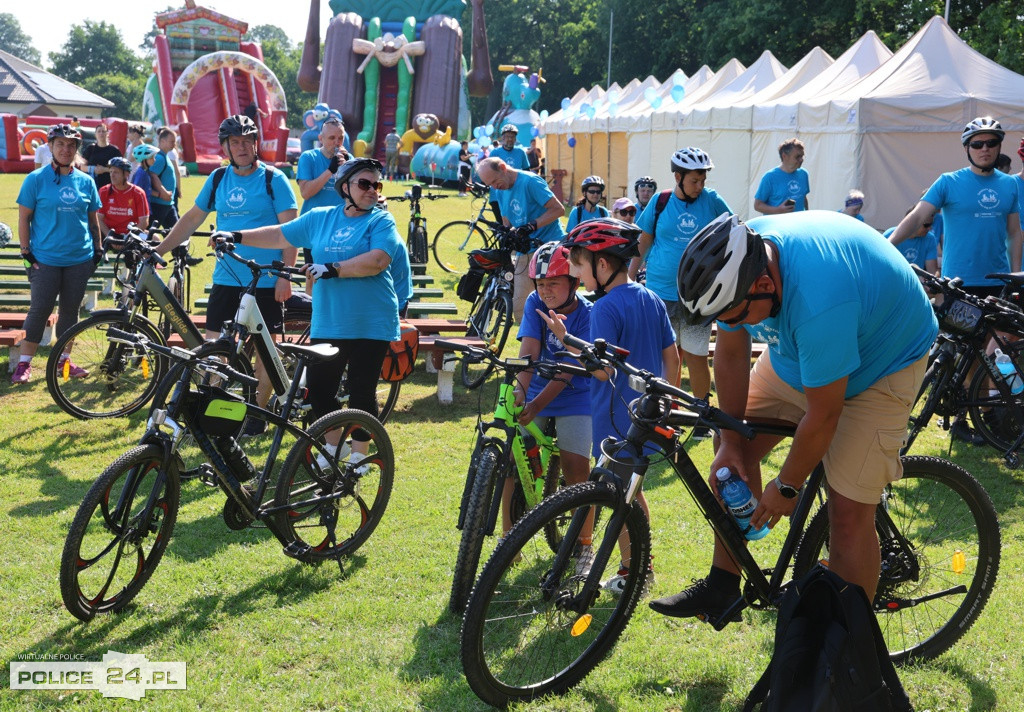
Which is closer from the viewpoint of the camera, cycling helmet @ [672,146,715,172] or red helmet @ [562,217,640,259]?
red helmet @ [562,217,640,259]

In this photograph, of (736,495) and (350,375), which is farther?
(350,375)

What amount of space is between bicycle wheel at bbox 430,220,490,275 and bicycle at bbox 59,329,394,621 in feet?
36.1

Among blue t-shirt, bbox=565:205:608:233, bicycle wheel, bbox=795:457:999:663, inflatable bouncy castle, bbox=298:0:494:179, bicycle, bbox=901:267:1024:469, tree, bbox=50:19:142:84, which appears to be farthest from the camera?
tree, bbox=50:19:142:84

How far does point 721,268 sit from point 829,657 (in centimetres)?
120

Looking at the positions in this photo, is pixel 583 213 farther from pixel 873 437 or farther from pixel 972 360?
pixel 873 437

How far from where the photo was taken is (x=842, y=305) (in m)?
3.07

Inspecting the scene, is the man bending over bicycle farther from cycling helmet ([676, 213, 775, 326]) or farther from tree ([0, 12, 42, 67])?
tree ([0, 12, 42, 67])

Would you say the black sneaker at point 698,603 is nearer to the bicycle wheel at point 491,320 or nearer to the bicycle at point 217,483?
the bicycle at point 217,483

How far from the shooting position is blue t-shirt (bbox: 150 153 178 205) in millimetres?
12930

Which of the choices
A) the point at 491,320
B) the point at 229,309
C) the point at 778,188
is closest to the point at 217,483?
the point at 229,309

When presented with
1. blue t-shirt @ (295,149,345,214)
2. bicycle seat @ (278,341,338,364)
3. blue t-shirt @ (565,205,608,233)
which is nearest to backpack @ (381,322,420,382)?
bicycle seat @ (278,341,338,364)

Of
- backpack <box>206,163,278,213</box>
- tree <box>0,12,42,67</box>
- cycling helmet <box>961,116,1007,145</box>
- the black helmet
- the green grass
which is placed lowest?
the green grass

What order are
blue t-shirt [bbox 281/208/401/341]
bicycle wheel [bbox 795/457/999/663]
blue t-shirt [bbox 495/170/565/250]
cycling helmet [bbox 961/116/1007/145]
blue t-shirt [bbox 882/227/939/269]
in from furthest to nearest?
blue t-shirt [bbox 882/227/939/269] < blue t-shirt [bbox 495/170/565/250] < cycling helmet [bbox 961/116/1007/145] < blue t-shirt [bbox 281/208/401/341] < bicycle wheel [bbox 795/457/999/663]

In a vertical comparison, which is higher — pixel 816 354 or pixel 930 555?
pixel 816 354
